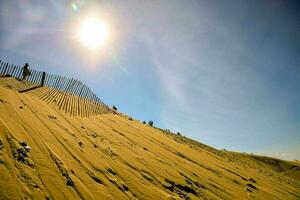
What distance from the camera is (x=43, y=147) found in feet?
15.2

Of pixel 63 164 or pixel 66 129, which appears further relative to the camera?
pixel 66 129

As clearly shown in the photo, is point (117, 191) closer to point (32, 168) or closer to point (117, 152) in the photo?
point (32, 168)

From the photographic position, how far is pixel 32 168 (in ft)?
12.3

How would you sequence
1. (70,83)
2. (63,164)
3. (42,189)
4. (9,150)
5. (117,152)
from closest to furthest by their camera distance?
(42,189) → (9,150) → (63,164) → (117,152) → (70,83)

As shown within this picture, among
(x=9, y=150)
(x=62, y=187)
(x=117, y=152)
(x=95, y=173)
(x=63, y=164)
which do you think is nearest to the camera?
(x=62, y=187)

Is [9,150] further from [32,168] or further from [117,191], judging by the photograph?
[117,191]

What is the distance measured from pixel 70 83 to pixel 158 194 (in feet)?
55.2

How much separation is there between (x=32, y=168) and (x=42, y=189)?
0.48 meters

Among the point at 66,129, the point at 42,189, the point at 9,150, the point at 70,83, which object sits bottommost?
the point at 42,189

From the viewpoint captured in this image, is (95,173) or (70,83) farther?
(70,83)

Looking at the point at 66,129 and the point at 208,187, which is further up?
the point at 66,129

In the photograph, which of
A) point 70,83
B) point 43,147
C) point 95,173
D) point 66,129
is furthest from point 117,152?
point 70,83

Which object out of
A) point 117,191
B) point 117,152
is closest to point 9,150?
point 117,191

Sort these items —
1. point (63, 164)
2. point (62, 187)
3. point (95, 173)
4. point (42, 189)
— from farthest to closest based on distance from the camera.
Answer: point (95, 173) < point (63, 164) < point (62, 187) < point (42, 189)
